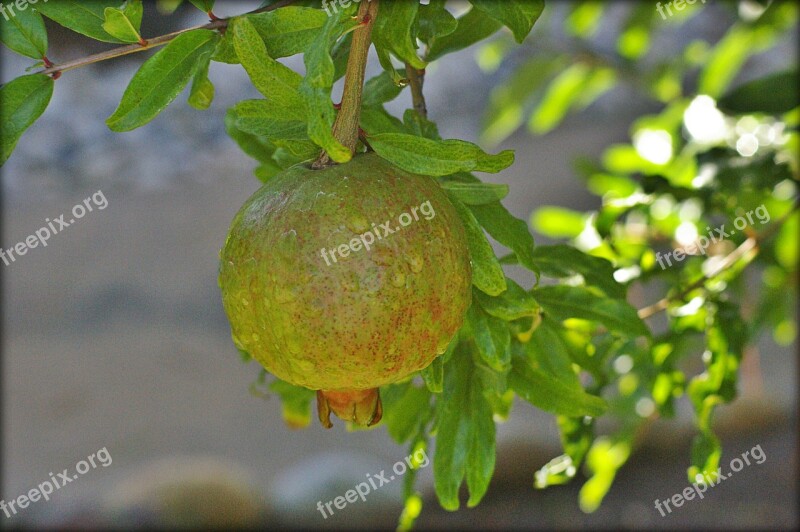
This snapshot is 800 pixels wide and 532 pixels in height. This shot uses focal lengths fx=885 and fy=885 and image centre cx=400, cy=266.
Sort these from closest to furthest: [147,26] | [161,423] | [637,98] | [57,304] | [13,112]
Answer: [13,112] < [147,26] < [161,423] < [57,304] < [637,98]

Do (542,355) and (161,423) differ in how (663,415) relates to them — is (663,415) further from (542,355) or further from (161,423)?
(161,423)

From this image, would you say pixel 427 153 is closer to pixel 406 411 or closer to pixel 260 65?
pixel 260 65

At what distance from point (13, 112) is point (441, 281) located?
0.32 meters

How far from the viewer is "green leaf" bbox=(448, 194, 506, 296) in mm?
560

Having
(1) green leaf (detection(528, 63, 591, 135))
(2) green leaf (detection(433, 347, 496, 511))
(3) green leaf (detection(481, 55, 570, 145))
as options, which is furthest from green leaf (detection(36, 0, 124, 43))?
(3) green leaf (detection(481, 55, 570, 145))

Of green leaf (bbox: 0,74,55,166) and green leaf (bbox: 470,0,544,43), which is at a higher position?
green leaf (bbox: 0,74,55,166)

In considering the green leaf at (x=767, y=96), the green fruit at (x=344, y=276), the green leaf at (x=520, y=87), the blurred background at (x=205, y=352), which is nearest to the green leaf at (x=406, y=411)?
the green fruit at (x=344, y=276)

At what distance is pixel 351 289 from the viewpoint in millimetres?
467

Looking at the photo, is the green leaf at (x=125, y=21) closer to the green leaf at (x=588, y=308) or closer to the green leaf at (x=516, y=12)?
the green leaf at (x=516, y=12)

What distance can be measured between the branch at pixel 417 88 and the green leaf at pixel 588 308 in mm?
197

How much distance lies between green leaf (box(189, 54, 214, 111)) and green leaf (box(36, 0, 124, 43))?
0.21 ft

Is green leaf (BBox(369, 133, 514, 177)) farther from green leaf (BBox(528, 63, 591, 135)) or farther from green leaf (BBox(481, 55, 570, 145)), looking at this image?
green leaf (BBox(481, 55, 570, 145))

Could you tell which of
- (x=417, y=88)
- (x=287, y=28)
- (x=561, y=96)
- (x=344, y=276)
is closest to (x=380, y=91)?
(x=417, y=88)

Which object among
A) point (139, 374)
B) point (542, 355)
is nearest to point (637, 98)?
point (139, 374)
